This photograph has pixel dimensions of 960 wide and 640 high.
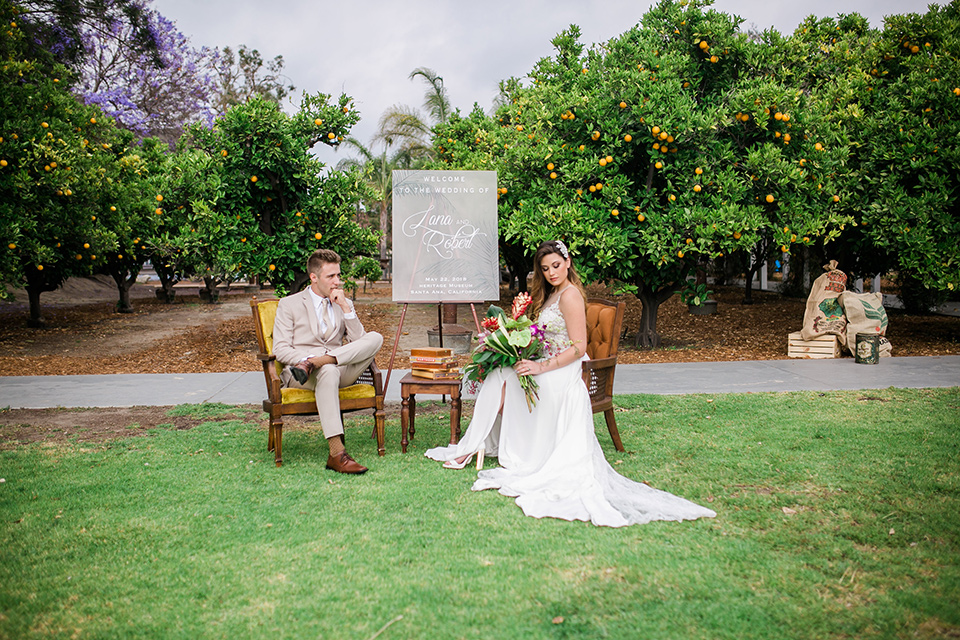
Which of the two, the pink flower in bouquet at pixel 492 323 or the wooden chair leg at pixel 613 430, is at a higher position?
the pink flower in bouquet at pixel 492 323

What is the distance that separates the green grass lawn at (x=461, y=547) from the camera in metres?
2.72

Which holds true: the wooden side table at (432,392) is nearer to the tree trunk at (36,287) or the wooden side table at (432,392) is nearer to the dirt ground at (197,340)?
the dirt ground at (197,340)

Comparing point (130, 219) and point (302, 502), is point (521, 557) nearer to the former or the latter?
point (302, 502)

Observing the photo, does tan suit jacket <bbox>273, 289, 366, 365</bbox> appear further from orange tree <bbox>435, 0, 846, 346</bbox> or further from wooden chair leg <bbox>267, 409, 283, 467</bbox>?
orange tree <bbox>435, 0, 846, 346</bbox>

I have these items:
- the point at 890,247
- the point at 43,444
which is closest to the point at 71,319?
the point at 43,444

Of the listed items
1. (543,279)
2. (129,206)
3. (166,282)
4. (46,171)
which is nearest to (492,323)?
(543,279)

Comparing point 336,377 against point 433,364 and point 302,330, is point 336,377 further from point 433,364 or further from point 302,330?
point 433,364

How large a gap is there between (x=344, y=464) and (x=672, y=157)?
6.99m

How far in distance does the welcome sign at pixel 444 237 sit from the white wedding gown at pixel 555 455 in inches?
70.5

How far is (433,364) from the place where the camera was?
213 inches

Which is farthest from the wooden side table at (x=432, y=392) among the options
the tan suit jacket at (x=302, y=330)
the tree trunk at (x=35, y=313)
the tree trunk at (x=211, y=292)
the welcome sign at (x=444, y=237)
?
the tree trunk at (x=211, y=292)

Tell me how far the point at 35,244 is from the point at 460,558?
10.5 meters

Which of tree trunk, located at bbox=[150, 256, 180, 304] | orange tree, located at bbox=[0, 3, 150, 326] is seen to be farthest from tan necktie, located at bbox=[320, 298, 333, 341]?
tree trunk, located at bbox=[150, 256, 180, 304]

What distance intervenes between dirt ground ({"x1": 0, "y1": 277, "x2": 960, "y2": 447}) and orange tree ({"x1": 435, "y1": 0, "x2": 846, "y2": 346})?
195 centimetres
